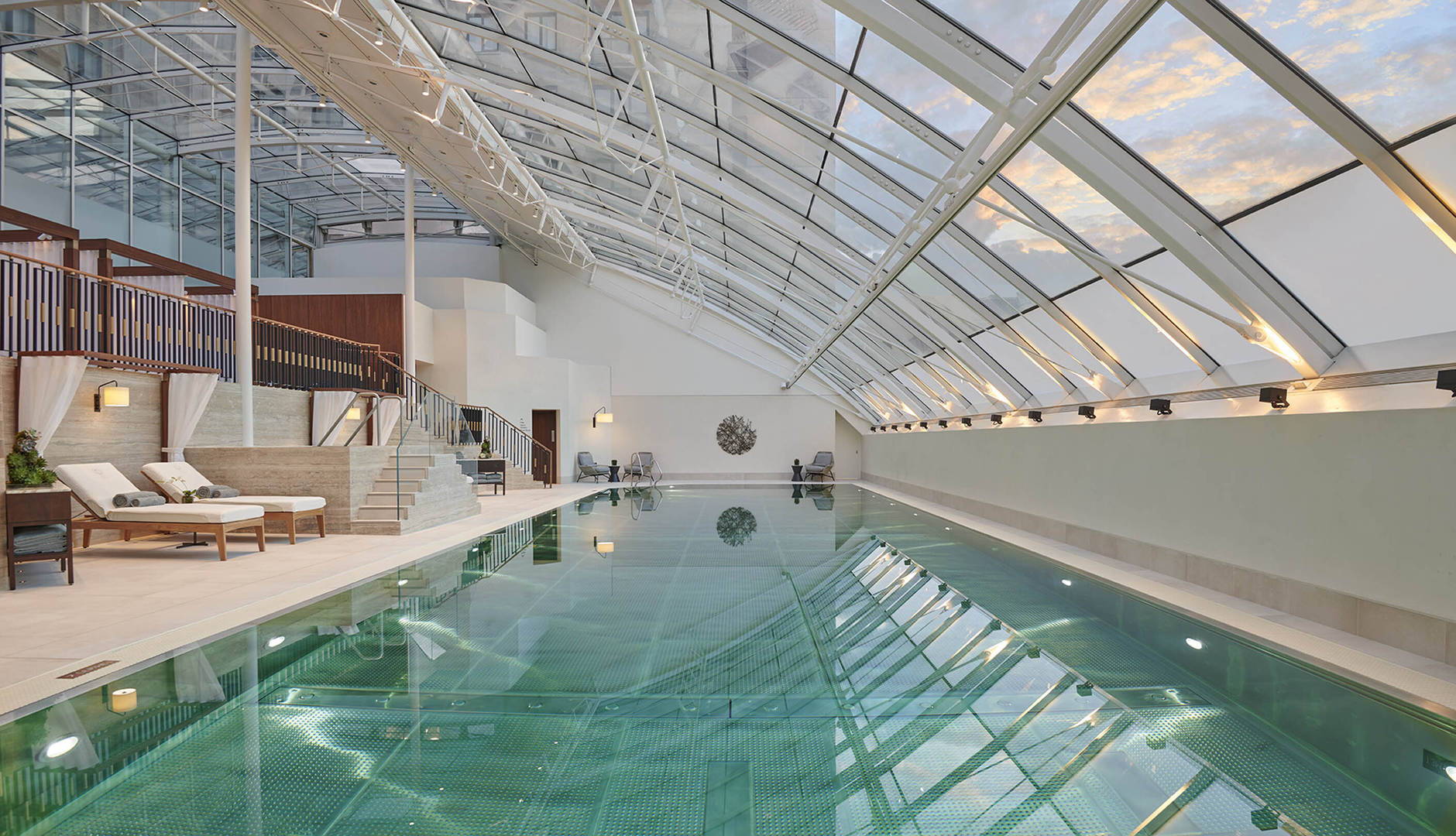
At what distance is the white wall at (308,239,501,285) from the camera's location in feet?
68.9

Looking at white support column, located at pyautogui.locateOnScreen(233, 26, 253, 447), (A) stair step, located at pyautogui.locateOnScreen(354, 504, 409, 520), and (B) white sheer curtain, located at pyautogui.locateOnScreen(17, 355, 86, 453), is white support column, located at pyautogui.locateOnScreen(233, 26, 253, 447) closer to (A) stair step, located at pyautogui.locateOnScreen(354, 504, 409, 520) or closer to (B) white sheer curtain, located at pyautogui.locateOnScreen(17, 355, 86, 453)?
(A) stair step, located at pyautogui.locateOnScreen(354, 504, 409, 520)

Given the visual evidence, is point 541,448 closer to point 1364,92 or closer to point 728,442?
point 728,442

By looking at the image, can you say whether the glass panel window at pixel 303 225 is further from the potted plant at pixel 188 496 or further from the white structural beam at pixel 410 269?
the potted plant at pixel 188 496

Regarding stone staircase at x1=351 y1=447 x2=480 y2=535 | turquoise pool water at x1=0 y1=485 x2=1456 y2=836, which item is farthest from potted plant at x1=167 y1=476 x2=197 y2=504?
turquoise pool water at x1=0 y1=485 x2=1456 y2=836

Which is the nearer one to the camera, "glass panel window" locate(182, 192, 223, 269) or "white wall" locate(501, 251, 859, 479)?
"glass panel window" locate(182, 192, 223, 269)

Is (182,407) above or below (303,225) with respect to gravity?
below

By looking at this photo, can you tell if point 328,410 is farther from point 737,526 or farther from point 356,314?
point 737,526

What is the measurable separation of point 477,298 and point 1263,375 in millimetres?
16893

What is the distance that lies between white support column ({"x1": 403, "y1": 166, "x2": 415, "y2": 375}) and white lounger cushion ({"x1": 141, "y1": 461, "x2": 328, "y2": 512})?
25.5 feet

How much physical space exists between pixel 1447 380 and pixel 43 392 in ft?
35.5

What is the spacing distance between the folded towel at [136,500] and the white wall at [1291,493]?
31.6 feet

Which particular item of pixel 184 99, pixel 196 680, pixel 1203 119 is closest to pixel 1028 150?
pixel 1203 119

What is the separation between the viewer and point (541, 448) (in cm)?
1866

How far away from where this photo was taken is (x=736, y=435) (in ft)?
73.7
